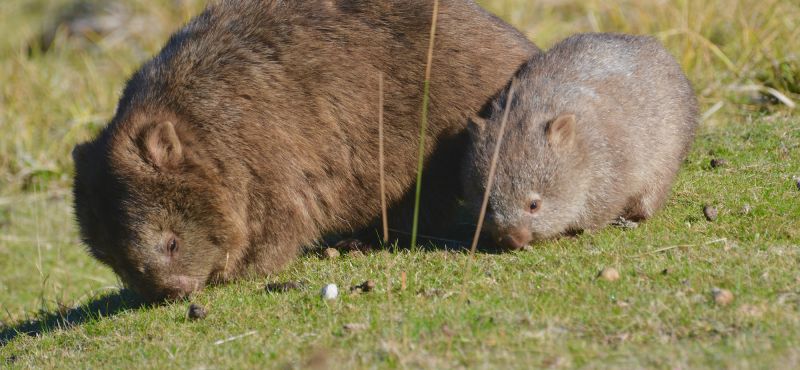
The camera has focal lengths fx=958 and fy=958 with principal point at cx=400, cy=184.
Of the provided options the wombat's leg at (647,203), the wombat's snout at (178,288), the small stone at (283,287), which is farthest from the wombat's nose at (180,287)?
the wombat's leg at (647,203)

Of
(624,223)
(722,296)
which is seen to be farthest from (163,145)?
(722,296)

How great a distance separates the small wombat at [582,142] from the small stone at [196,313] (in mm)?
1850

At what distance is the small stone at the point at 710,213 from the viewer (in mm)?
6352

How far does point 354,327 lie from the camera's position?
16.6 ft

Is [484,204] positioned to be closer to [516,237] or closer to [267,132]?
[516,237]

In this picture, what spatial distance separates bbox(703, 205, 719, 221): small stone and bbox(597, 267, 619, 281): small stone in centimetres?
132

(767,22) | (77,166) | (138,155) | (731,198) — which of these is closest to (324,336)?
(138,155)

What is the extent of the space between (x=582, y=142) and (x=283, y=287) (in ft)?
6.97

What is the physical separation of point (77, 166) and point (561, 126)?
3.18m

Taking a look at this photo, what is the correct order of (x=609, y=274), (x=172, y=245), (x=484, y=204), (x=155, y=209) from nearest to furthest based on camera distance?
(x=609, y=274) < (x=484, y=204) < (x=155, y=209) < (x=172, y=245)

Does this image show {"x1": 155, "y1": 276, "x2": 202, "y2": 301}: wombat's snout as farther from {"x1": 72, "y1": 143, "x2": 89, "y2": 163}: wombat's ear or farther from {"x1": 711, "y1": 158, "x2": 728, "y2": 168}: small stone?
{"x1": 711, "y1": 158, "x2": 728, "y2": 168}: small stone

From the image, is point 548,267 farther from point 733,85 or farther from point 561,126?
point 733,85

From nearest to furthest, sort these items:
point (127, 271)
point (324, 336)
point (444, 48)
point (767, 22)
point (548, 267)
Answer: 1. point (324, 336)
2. point (548, 267)
3. point (127, 271)
4. point (444, 48)
5. point (767, 22)

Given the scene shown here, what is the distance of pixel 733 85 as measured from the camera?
392 inches
